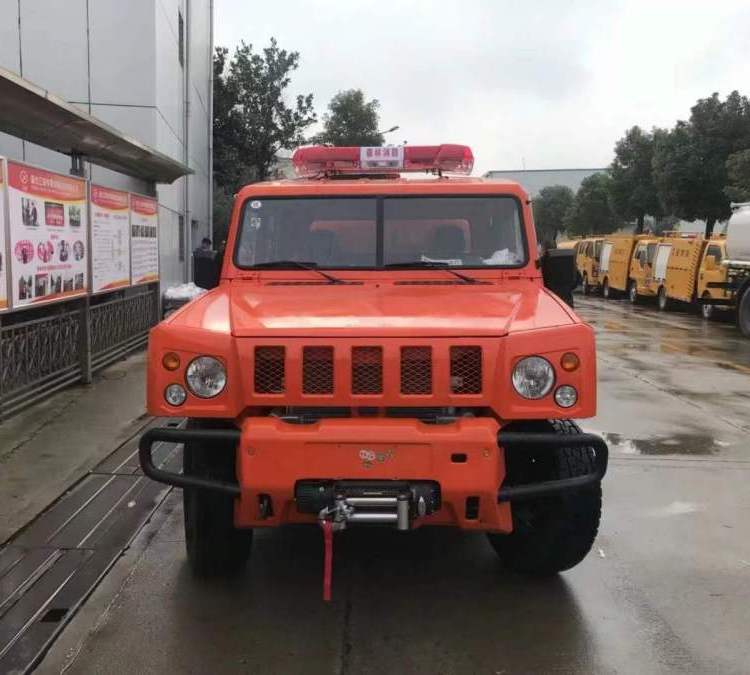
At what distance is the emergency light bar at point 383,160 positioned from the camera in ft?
18.9

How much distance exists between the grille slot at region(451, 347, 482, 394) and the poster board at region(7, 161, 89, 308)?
190 inches

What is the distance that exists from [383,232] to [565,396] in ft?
5.68

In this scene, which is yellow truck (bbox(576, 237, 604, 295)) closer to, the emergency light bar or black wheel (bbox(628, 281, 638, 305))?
black wheel (bbox(628, 281, 638, 305))

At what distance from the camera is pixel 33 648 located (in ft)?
10.7

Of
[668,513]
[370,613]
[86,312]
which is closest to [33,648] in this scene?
[370,613]

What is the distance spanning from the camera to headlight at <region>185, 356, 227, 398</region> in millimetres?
3371

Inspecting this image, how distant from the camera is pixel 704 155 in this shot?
2608 cm

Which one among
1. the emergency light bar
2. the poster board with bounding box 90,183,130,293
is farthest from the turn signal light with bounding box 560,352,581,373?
the poster board with bounding box 90,183,130,293

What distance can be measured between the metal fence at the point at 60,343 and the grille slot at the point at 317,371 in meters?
4.43

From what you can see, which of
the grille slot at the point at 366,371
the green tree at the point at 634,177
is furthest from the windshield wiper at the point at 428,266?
the green tree at the point at 634,177

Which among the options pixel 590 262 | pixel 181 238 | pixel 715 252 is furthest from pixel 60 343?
pixel 590 262

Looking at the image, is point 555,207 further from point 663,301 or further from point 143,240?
point 143,240

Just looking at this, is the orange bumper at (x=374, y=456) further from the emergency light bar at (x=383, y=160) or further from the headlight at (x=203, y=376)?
the emergency light bar at (x=383, y=160)

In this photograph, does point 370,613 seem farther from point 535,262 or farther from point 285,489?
point 535,262
